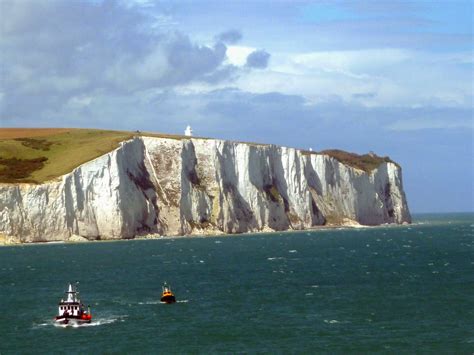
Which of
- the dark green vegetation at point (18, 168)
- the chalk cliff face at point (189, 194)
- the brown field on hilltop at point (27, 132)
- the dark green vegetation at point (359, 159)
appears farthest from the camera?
the dark green vegetation at point (359, 159)

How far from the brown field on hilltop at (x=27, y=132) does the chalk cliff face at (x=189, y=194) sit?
69.1ft

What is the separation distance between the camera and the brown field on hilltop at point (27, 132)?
130 meters

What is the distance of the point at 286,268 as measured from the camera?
70.6m

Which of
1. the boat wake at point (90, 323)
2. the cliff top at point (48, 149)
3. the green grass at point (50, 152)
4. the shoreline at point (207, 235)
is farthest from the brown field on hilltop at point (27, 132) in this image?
the boat wake at point (90, 323)

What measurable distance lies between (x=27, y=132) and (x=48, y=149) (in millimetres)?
14887

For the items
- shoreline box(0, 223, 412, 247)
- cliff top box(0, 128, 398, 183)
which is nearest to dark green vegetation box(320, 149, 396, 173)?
shoreline box(0, 223, 412, 247)

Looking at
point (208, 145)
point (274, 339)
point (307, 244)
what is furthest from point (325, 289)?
point (208, 145)

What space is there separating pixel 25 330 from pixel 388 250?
52092 millimetres

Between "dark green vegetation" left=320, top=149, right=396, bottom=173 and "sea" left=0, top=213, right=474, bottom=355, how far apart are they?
56462 millimetres

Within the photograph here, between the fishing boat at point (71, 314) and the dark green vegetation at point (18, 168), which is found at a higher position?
the dark green vegetation at point (18, 168)

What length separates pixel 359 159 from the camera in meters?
155

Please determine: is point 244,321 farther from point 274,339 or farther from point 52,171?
point 52,171

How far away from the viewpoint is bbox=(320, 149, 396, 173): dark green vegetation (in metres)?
149

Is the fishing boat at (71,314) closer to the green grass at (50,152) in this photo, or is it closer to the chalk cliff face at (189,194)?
the chalk cliff face at (189,194)
